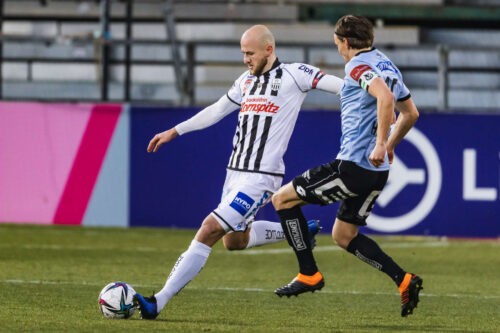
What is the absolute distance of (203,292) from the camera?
324 inches

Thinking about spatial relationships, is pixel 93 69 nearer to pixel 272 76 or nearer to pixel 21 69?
pixel 21 69

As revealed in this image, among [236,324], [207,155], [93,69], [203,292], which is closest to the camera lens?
[236,324]

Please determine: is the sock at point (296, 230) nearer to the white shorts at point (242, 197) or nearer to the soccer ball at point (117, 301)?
the white shorts at point (242, 197)

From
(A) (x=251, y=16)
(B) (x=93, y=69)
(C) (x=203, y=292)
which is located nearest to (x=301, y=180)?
(C) (x=203, y=292)

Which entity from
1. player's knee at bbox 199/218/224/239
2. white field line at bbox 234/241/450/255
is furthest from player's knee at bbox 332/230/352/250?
white field line at bbox 234/241/450/255

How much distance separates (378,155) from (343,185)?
53cm

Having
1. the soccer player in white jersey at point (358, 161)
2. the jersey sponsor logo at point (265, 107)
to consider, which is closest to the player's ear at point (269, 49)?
the jersey sponsor logo at point (265, 107)

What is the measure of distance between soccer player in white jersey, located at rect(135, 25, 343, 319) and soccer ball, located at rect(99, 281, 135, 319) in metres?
0.57

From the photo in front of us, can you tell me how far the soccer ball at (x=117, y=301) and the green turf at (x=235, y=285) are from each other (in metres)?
0.07

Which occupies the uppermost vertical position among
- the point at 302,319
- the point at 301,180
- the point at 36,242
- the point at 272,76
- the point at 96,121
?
the point at 272,76

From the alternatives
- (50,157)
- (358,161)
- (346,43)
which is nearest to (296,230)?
(358,161)

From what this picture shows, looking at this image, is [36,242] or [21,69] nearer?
[36,242]

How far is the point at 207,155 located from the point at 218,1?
21.4 ft

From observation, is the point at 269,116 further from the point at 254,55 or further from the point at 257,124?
the point at 254,55
